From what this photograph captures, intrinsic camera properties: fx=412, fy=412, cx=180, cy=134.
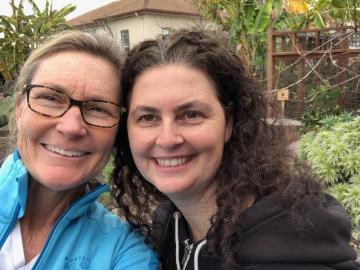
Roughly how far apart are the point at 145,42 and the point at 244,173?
0.78 m

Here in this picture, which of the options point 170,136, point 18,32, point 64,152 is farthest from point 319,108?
point 18,32

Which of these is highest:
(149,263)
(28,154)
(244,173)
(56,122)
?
(56,122)

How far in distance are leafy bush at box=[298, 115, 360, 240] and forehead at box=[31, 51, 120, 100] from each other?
10.9 ft

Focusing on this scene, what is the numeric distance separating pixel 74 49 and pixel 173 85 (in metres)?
0.52

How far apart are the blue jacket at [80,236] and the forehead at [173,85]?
51 centimetres

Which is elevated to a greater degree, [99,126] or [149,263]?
[99,126]

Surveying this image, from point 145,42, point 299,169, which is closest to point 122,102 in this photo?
point 145,42

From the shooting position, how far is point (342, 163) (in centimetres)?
552

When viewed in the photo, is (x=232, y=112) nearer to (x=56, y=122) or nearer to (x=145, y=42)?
(x=145, y=42)

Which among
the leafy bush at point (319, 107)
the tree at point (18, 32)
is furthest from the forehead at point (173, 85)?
the tree at point (18, 32)

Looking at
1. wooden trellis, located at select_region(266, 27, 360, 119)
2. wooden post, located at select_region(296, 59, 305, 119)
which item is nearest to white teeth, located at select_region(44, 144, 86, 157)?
wooden trellis, located at select_region(266, 27, 360, 119)

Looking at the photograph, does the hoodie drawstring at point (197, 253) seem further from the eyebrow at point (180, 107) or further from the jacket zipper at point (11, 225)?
the jacket zipper at point (11, 225)

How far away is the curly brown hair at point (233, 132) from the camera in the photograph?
1732 millimetres

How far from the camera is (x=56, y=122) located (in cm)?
177
